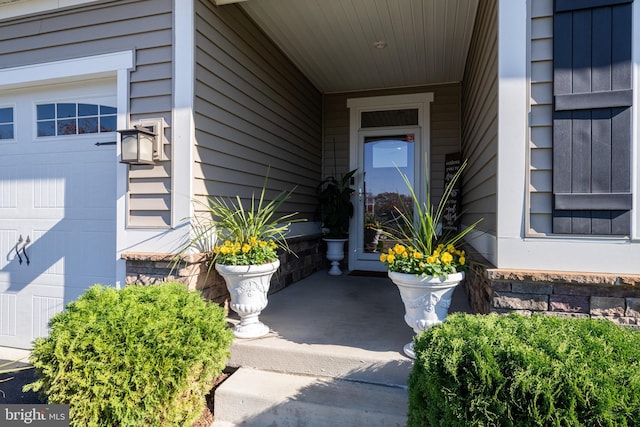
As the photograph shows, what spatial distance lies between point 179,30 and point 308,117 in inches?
99.3

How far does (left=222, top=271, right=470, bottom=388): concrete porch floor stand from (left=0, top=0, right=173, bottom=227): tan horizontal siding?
1183 millimetres

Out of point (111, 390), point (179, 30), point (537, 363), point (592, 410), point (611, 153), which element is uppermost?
point (179, 30)

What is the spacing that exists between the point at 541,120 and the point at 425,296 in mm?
1241

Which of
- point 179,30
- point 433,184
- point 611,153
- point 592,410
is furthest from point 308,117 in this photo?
point 592,410

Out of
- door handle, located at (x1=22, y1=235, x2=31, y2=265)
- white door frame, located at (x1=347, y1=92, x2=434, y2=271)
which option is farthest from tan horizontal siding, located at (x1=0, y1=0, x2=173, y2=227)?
white door frame, located at (x1=347, y1=92, x2=434, y2=271)

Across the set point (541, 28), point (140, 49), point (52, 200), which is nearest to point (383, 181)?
point (541, 28)

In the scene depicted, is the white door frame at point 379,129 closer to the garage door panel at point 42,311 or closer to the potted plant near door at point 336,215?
the potted plant near door at point 336,215

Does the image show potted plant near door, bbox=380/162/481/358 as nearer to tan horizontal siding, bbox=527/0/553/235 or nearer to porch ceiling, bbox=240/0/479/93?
tan horizontal siding, bbox=527/0/553/235

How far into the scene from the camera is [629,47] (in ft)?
6.25

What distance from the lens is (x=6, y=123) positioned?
341 cm

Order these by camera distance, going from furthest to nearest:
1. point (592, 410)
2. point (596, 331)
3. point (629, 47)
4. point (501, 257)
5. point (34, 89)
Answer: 1. point (34, 89)
2. point (501, 257)
3. point (629, 47)
4. point (596, 331)
5. point (592, 410)

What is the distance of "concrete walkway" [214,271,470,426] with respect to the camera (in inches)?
80.3

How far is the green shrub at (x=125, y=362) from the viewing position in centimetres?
172

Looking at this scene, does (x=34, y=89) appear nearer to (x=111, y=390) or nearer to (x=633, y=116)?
(x=111, y=390)
